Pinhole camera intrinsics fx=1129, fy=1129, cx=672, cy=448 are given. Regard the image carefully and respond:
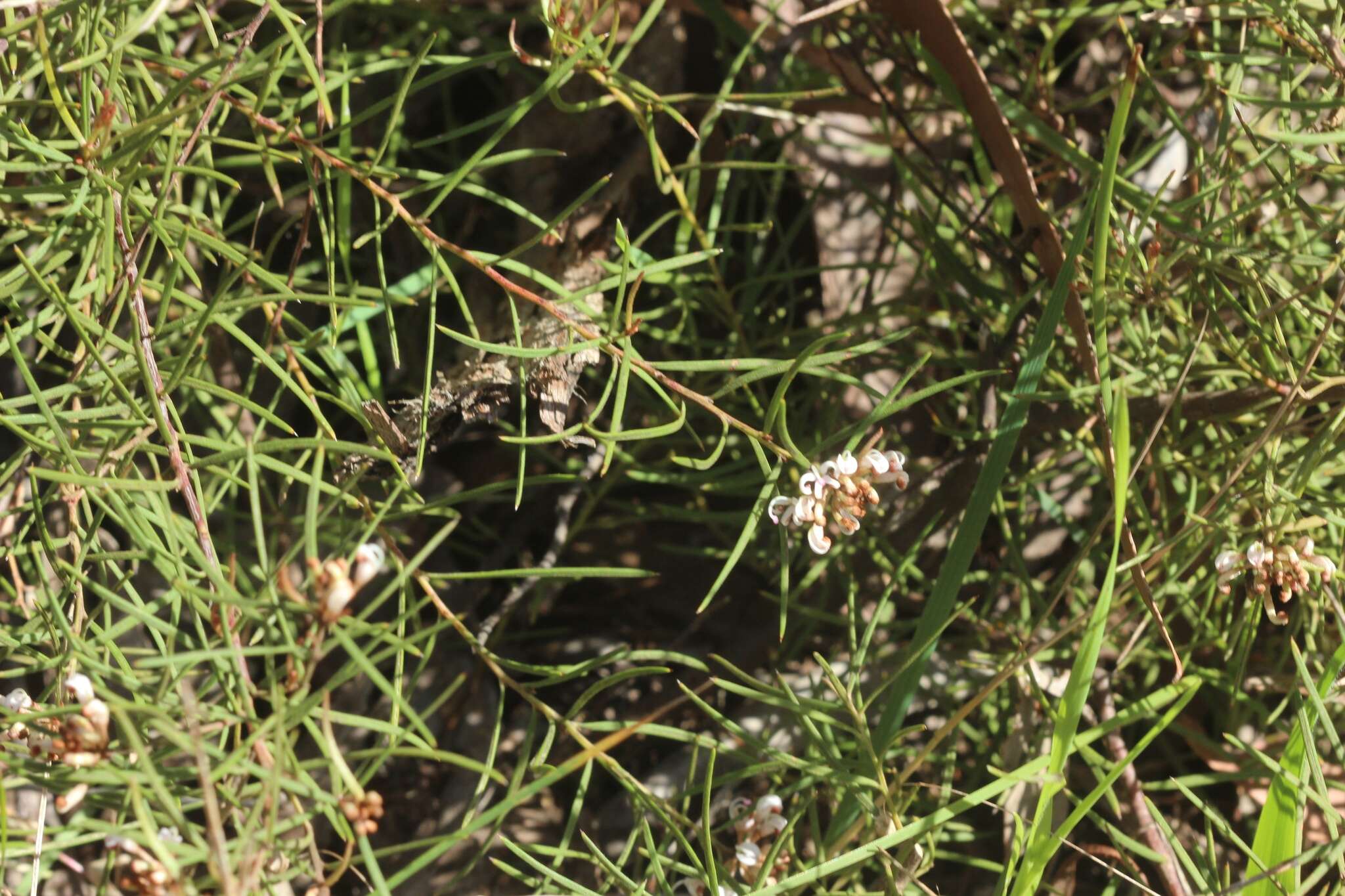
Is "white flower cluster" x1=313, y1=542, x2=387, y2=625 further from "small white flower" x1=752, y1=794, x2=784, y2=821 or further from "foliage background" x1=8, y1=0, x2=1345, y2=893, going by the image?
"small white flower" x1=752, y1=794, x2=784, y2=821

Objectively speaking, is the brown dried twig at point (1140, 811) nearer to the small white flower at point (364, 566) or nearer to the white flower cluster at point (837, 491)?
the white flower cluster at point (837, 491)

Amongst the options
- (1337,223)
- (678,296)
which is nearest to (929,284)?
(678,296)

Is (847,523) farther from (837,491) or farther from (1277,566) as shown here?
(1277,566)

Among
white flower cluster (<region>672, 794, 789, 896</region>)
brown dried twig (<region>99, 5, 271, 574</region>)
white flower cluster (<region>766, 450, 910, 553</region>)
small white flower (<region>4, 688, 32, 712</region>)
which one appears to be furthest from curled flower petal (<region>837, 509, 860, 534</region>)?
small white flower (<region>4, 688, 32, 712</region>)

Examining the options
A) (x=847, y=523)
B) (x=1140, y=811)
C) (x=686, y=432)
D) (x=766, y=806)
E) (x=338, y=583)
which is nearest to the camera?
(x=338, y=583)

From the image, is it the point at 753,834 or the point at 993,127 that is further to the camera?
the point at 993,127

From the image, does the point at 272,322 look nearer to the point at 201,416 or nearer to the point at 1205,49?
the point at 201,416

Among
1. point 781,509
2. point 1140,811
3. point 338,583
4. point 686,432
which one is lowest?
point 1140,811

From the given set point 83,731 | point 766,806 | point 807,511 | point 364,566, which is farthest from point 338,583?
point 766,806

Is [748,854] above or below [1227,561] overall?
below
